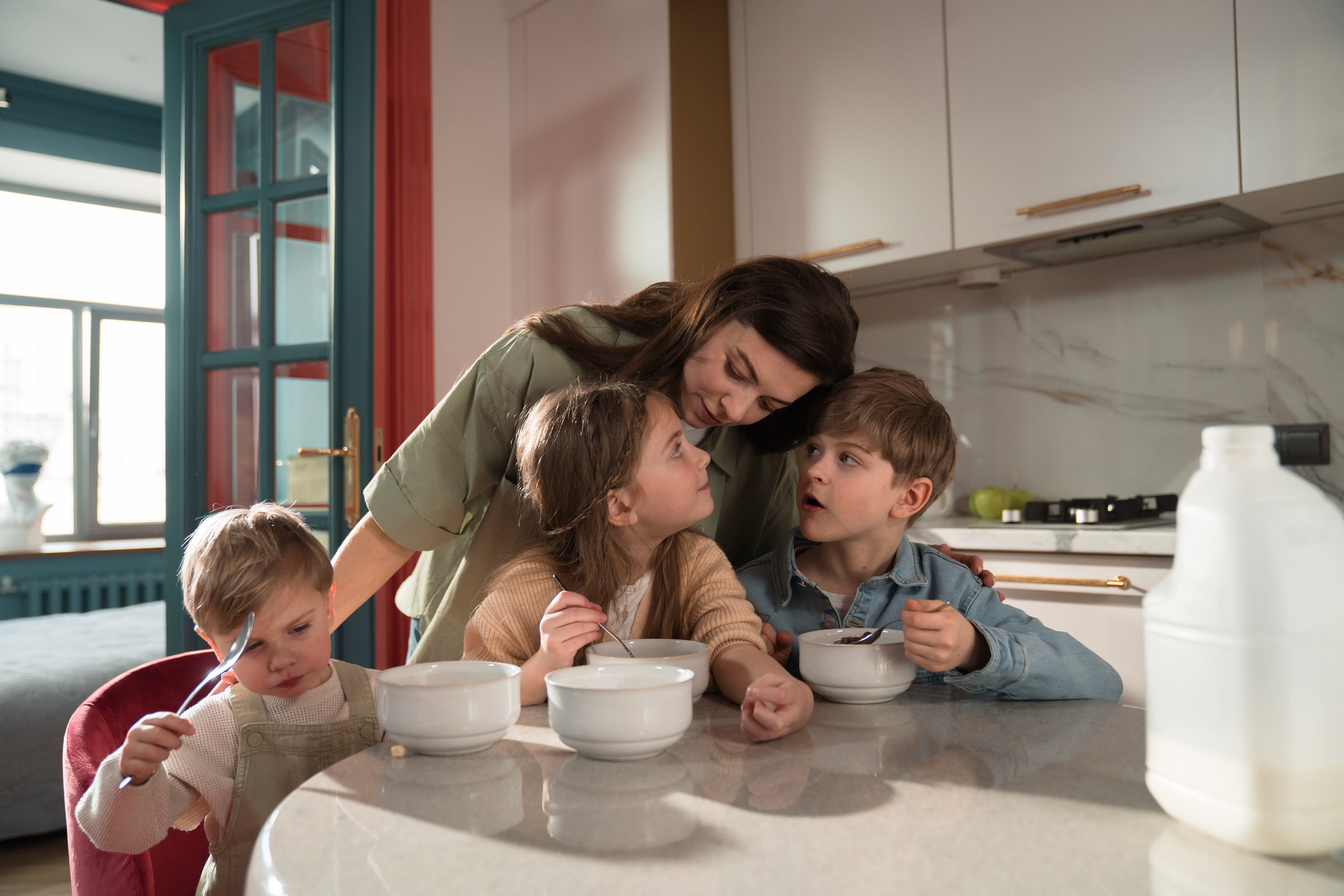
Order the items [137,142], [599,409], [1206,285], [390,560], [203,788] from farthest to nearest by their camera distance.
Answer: [137,142] < [1206,285] < [390,560] < [599,409] < [203,788]

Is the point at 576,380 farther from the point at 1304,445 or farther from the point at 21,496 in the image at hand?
the point at 21,496

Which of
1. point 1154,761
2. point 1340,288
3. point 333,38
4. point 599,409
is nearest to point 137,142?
point 333,38

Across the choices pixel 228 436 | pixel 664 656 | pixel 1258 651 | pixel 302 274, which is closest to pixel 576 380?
pixel 664 656

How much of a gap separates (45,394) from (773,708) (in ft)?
16.7

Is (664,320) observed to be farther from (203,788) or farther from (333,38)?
(333,38)

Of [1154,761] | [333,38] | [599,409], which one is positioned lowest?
[1154,761]

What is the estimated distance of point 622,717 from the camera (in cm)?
62

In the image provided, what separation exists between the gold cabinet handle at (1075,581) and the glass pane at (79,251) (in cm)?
416

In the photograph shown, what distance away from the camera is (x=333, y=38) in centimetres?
248

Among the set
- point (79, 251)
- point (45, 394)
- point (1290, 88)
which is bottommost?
point (45, 394)

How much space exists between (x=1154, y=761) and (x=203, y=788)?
0.76 metres

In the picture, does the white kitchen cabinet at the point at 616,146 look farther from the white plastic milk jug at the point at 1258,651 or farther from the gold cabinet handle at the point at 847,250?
the white plastic milk jug at the point at 1258,651

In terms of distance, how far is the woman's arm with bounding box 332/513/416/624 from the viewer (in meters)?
1.26

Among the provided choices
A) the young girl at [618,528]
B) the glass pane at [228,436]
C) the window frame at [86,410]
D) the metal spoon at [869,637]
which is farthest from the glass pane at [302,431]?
the window frame at [86,410]
